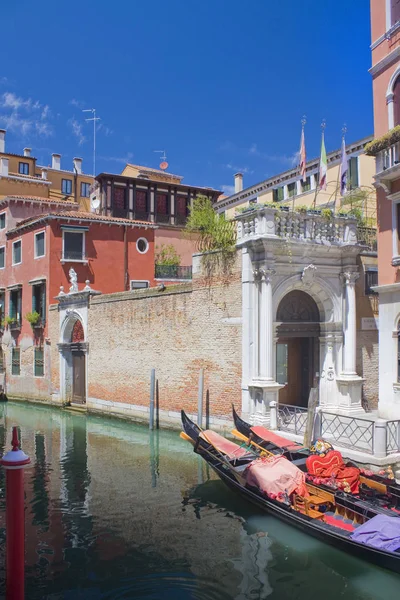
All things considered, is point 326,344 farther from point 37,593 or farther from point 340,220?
point 37,593

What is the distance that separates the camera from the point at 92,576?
6.73m

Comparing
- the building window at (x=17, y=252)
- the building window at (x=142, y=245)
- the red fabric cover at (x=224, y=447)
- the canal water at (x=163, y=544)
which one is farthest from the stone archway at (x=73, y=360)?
the red fabric cover at (x=224, y=447)

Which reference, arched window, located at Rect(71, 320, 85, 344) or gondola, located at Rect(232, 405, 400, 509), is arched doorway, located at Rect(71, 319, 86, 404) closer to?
arched window, located at Rect(71, 320, 85, 344)

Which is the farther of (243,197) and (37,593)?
(243,197)

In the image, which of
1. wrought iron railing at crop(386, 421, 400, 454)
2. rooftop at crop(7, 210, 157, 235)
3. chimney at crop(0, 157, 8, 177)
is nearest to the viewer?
wrought iron railing at crop(386, 421, 400, 454)

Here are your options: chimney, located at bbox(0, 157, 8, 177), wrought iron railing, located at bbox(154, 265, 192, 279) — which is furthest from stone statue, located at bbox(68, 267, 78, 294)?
chimney, located at bbox(0, 157, 8, 177)

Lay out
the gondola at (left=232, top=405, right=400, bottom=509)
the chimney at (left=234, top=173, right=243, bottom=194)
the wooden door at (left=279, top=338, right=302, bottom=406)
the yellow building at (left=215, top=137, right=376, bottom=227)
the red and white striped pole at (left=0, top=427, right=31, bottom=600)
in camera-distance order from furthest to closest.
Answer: the chimney at (left=234, top=173, right=243, bottom=194) < the yellow building at (left=215, top=137, right=376, bottom=227) < the wooden door at (left=279, top=338, right=302, bottom=406) < the gondola at (left=232, top=405, right=400, bottom=509) < the red and white striped pole at (left=0, top=427, right=31, bottom=600)

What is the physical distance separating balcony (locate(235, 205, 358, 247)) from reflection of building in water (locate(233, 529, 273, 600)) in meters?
6.87

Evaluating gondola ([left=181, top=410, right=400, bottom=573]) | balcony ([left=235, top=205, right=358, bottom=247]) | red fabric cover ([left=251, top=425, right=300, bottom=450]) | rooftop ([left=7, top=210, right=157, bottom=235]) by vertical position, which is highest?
rooftop ([left=7, top=210, right=157, bottom=235])

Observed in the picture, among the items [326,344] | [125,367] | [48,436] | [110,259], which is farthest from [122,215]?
[326,344]

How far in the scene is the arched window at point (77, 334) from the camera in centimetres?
2069

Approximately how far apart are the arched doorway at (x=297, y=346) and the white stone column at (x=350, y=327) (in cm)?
77

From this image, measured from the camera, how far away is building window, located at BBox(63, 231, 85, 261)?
2247 centimetres

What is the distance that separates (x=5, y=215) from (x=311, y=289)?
56.3 ft
